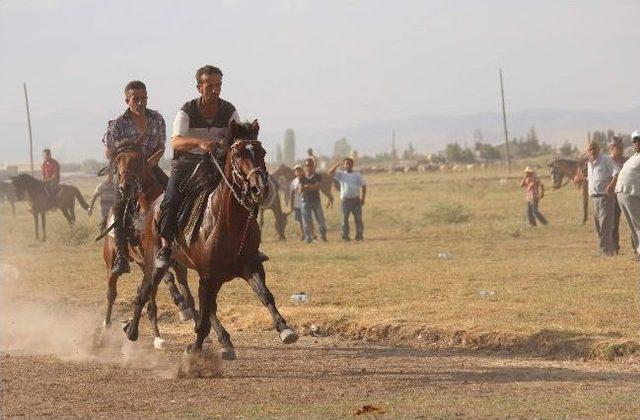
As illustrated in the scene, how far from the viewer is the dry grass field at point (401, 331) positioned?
33.6 feet

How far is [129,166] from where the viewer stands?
13.2 metres

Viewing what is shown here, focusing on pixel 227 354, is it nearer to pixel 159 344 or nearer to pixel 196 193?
pixel 196 193

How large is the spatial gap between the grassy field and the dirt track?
2.40 feet

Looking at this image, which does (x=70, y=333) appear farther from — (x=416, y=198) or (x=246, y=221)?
(x=416, y=198)

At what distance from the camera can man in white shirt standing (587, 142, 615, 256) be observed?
23.4 m

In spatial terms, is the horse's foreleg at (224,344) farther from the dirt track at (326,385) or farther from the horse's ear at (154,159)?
the horse's ear at (154,159)

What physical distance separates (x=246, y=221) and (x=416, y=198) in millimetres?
45248

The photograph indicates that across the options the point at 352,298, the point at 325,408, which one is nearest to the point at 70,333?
the point at 352,298

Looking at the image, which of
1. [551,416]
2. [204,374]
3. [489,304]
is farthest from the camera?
[489,304]

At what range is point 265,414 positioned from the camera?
9602 mm

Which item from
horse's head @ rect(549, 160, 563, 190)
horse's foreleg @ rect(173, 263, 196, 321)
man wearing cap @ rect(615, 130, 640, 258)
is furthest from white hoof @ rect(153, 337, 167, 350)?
horse's head @ rect(549, 160, 563, 190)

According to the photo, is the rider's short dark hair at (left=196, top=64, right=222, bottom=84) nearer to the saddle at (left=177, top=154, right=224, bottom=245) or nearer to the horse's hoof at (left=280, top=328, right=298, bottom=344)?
the saddle at (left=177, top=154, right=224, bottom=245)

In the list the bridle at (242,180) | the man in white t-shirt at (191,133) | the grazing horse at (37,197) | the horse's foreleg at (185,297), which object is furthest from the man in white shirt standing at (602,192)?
the grazing horse at (37,197)

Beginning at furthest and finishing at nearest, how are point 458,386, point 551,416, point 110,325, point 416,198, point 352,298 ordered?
point 416,198
point 352,298
point 110,325
point 458,386
point 551,416
